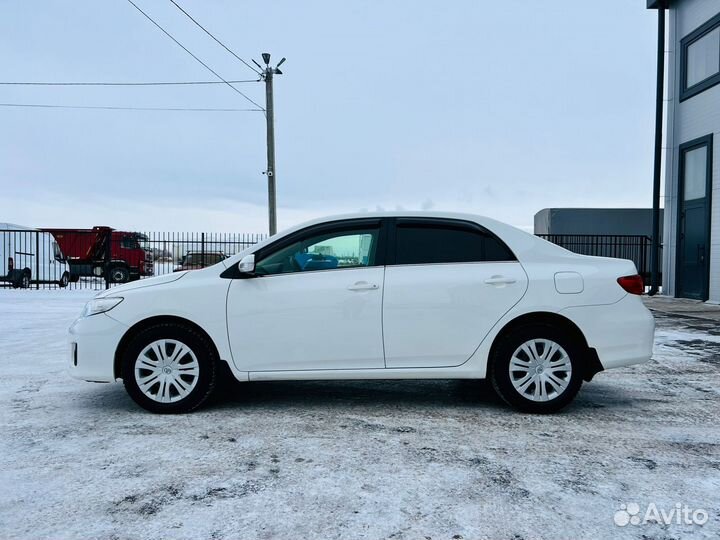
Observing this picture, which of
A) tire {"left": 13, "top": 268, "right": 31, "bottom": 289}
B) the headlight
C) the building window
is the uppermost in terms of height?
the building window

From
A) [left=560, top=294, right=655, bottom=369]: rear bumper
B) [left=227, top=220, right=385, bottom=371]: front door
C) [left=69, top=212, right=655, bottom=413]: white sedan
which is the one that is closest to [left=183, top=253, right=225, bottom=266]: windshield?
[left=69, top=212, right=655, bottom=413]: white sedan

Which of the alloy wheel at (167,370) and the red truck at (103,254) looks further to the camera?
the red truck at (103,254)

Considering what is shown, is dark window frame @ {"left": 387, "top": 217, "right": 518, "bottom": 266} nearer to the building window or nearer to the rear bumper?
the rear bumper

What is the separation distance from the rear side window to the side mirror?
115cm

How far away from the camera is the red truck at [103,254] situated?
23.2m

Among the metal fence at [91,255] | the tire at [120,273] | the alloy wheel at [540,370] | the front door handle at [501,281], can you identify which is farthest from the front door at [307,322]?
the tire at [120,273]

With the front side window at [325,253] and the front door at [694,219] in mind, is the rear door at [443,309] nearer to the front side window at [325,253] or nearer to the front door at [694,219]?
the front side window at [325,253]

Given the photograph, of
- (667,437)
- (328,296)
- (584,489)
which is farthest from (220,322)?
(667,437)

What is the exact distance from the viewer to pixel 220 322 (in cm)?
431

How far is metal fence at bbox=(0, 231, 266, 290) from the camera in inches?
763

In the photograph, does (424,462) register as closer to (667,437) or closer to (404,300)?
(404,300)

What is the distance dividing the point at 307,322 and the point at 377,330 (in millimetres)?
554

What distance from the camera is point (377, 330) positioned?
4.30 m

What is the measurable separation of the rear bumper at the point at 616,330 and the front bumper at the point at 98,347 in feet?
11.6
